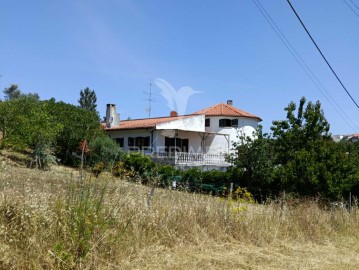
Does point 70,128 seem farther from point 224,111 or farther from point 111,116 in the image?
point 224,111

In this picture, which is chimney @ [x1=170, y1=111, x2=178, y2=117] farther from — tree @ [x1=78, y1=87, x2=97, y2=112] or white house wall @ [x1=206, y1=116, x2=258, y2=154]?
tree @ [x1=78, y1=87, x2=97, y2=112]

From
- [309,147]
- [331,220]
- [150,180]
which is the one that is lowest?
[331,220]

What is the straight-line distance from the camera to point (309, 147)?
1844cm

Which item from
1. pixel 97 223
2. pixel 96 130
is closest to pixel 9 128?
pixel 96 130

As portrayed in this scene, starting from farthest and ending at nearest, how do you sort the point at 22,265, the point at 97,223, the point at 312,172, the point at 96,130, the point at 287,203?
1. the point at 96,130
2. the point at 312,172
3. the point at 287,203
4. the point at 97,223
5. the point at 22,265

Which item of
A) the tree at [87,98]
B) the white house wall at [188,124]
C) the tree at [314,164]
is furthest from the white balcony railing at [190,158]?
the tree at [87,98]

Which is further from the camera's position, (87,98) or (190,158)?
(87,98)

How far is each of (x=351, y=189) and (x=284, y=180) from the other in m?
3.48

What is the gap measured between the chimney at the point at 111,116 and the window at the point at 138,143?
421cm

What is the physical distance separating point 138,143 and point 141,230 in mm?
31477

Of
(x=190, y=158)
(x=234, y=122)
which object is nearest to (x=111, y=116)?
(x=190, y=158)

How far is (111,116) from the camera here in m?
42.4

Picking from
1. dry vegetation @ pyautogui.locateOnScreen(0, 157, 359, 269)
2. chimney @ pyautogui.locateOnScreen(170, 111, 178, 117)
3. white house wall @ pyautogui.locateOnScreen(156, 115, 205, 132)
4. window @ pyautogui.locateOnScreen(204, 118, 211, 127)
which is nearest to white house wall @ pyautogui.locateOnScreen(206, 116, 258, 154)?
window @ pyautogui.locateOnScreen(204, 118, 211, 127)

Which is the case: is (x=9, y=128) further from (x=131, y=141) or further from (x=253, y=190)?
(x=131, y=141)
